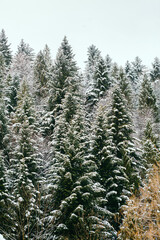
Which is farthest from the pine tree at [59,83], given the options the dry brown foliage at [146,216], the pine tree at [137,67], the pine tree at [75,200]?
the pine tree at [137,67]

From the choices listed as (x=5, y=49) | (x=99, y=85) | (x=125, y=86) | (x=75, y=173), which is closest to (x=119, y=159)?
(x=75, y=173)

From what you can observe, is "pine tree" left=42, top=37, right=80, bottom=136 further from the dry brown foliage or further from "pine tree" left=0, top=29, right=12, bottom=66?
"pine tree" left=0, top=29, right=12, bottom=66

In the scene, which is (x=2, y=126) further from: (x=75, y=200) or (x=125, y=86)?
(x=125, y=86)

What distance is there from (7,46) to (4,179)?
140ft

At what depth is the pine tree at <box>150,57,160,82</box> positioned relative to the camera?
2042 inches

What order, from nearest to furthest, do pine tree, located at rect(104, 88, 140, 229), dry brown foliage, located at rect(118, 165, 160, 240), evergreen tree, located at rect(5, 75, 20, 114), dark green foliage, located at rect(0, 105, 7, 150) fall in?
1. dry brown foliage, located at rect(118, 165, 160, 240)
2. pine tree, located at rect(104, 88, 140, 229)
3. dark green foliage, located at rect(0, 105, 7, 150)
4. evergreen tree, located at rect(5, 75, 20, 114)

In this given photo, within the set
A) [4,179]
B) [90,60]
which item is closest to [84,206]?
[4,179]

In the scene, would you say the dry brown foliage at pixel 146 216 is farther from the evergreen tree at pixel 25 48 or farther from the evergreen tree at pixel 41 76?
the evergreen tree at pixel 25 48

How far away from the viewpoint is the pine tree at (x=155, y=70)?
51.9 metres

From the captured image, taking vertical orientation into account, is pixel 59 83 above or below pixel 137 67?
below

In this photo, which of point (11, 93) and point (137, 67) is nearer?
point (11, 93)

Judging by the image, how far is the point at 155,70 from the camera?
52219mm

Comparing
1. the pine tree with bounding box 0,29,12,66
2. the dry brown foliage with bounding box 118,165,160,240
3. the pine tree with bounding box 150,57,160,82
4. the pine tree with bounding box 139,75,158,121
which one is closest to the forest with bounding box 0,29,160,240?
the dry brown foliage with bounding box 118,165,160,240

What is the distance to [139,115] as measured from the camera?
35656mm
